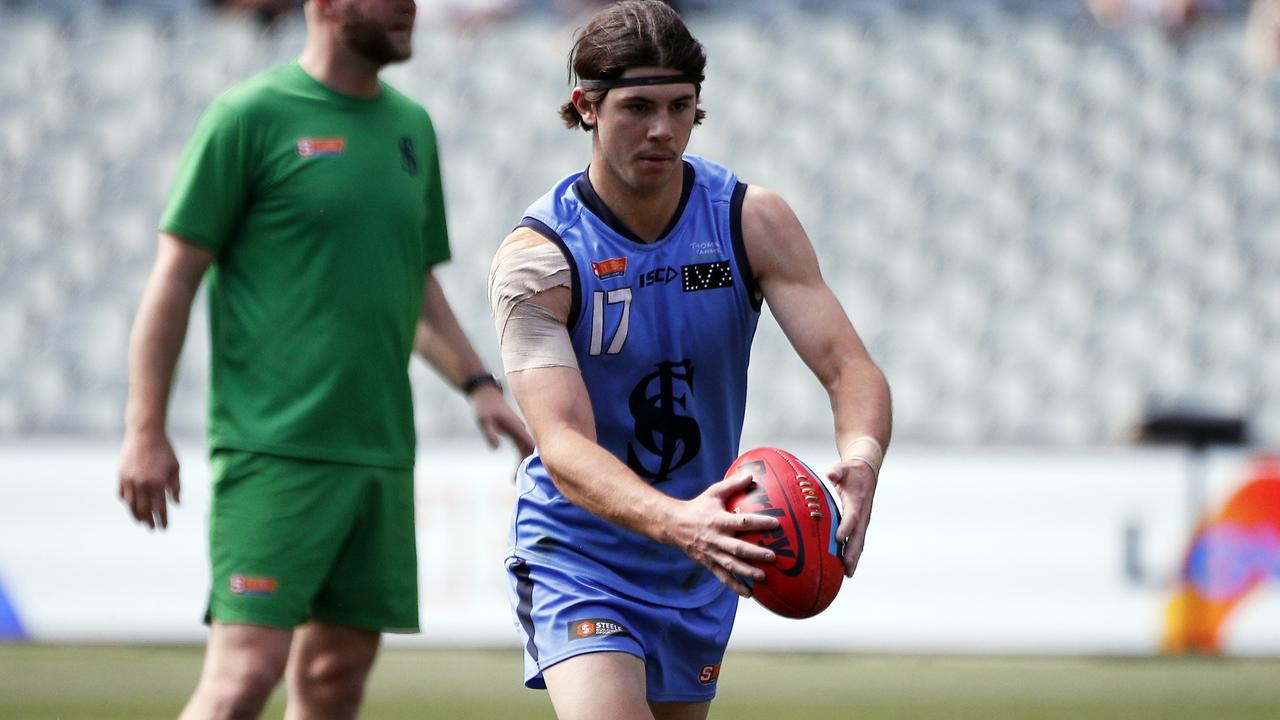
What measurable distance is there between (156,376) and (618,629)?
1.35 meters

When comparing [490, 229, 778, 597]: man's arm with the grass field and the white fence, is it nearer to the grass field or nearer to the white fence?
the grass field

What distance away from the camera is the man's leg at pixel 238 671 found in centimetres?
383

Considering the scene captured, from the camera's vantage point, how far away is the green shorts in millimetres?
3994

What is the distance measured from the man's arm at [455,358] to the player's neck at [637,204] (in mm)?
1042

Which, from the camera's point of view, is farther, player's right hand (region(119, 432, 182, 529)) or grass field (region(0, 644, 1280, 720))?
grass field (region(0, 644, 1280, 720))

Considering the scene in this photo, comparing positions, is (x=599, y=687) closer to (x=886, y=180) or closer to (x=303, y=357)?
(x=303, y=357)

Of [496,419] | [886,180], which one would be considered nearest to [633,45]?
[496,419]

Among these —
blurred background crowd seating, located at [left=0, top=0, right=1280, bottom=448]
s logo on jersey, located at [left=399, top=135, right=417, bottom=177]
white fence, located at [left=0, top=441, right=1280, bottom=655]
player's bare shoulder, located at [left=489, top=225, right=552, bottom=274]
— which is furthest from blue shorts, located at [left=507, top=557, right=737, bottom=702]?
blurred background crowd seating, located at [left=0, top=0, right=1280, bottom=448]

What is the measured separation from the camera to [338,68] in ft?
14.1

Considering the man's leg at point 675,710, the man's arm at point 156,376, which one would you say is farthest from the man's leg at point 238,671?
the man's leg at point 675,710

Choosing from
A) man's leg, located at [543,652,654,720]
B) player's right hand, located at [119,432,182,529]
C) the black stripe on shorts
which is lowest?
man's leg, located at [543,652,654,720]

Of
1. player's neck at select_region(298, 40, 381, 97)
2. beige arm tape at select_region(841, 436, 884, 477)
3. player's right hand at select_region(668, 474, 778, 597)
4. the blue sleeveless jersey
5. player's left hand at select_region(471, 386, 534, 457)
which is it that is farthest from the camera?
player's left hand at select_region(471, 386, 534, 457)

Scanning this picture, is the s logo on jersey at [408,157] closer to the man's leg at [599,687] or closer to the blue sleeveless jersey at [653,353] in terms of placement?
the blue sleeveless jersey at [653,353]

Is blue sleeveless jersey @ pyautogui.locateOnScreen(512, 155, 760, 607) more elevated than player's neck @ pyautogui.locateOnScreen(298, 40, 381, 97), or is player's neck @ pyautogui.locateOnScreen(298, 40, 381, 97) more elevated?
player's neck @ pyautogui.locateOnScreen(298, 40, 381, 97)
